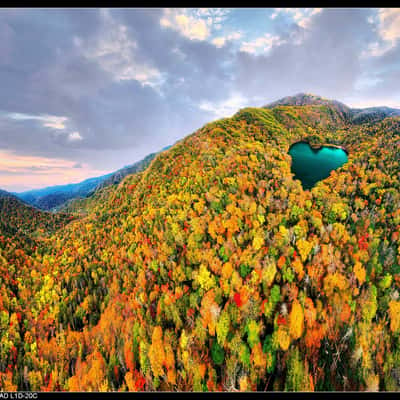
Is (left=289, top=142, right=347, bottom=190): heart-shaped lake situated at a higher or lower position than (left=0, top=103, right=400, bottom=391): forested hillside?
higher

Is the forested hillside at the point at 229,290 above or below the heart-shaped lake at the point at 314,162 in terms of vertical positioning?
below

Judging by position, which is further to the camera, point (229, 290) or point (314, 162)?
point (314, 162)

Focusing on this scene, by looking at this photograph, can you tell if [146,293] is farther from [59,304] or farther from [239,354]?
[59,304]

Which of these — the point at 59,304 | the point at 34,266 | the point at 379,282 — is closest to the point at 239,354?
the point at 379,282

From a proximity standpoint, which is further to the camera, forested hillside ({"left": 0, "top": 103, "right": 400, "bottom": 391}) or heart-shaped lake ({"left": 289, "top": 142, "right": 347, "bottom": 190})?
heart-shaped lake ({"left": 289, "top": 142, "right": 347, "bottom": 190})

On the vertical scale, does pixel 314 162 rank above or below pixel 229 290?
above

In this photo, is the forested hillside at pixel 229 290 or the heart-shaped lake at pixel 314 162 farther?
the heart-shaped lake at pixel 314 162
